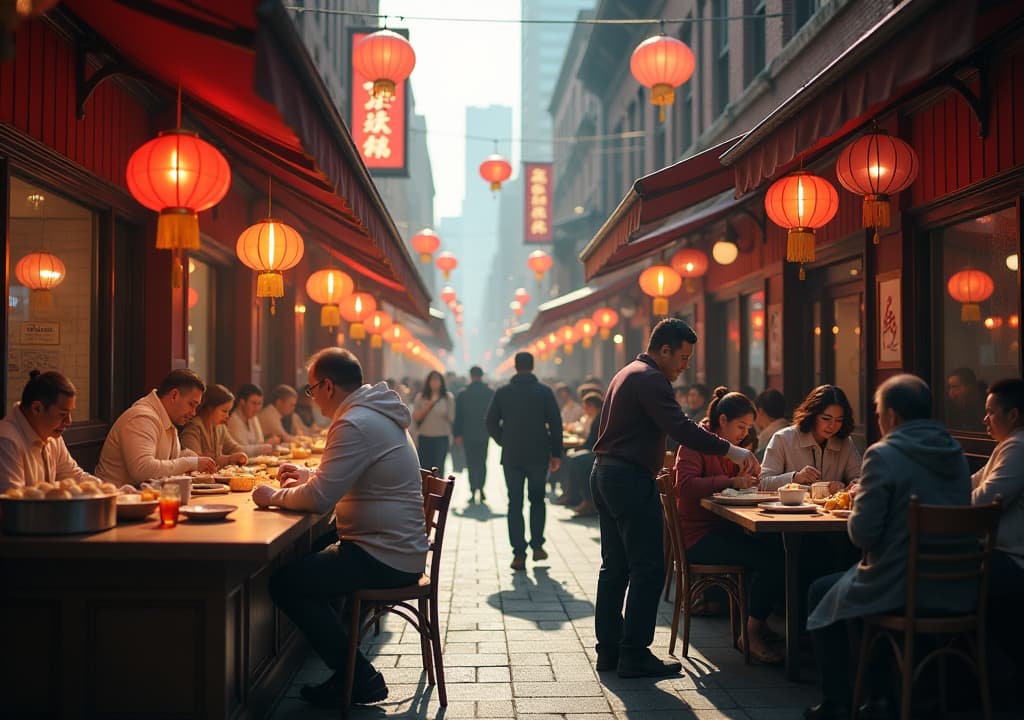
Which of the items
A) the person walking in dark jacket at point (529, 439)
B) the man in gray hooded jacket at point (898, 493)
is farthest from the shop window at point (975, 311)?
the person walking in dark jacket at point (529, 439)

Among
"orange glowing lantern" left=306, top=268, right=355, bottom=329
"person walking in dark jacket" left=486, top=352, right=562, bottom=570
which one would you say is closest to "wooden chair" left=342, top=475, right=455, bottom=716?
"person walking in dark jacket" left=486, top=352, right=562, bottom=570

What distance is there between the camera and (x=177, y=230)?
5984mm

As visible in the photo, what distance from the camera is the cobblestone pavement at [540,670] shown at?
5543 mm

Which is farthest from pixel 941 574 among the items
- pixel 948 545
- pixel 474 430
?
pixel 474 430

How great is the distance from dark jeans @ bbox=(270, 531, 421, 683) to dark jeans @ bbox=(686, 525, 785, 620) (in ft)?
6.74

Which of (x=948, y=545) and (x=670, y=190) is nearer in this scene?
(x=948, y=545)

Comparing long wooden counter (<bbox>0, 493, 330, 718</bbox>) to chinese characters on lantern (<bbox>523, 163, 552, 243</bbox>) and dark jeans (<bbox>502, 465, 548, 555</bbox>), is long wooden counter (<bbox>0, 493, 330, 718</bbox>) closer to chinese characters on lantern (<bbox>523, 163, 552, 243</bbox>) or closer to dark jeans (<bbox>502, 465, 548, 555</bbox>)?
dark jeans (<bbox>502, 465, 548, 555</bbox>)

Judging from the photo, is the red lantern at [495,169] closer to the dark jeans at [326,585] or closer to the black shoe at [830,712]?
the dark jeans at [326,585]

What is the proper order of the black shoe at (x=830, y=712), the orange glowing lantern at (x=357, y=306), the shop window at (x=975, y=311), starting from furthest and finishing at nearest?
the orange glowing lantern at (x=357, y=306)
the shop window at (x=975, y=311)
the black shoe at (x=830, y=712)

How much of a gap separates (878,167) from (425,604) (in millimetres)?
4280

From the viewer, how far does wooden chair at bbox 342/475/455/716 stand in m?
5.46

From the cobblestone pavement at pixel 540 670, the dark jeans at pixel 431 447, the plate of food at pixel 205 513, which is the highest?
the plate of food at pixel 205 513

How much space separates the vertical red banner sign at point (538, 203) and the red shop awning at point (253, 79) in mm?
25583

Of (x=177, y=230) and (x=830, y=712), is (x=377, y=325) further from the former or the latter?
(x=830, y=712)
